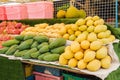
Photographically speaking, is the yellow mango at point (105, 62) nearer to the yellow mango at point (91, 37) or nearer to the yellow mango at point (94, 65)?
the yellow mango at point (94, 65)

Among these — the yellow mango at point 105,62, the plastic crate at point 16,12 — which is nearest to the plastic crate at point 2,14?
the plastic crate at point 16,12

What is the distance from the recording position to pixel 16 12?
13.6 feet

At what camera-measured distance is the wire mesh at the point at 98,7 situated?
4.22m

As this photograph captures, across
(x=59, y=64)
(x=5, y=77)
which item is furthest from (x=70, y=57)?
(x=5, y=77)

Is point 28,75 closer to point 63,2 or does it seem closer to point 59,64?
point 59,64

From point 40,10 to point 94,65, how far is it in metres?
2.08

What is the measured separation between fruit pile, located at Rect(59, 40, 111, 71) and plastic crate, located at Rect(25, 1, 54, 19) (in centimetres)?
171

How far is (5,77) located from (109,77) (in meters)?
1.52

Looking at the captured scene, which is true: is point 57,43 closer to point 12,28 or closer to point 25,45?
point 25,45

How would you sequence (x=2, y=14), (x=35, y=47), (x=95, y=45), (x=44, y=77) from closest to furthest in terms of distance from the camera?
(x=95, y=45) < (x=35, y=47) < (x=44, y=77) < (x=2, y=14)

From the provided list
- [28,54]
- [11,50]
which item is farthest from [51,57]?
[11,50]

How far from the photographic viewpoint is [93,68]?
1.92 m

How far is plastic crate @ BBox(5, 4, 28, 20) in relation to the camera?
4059 mm

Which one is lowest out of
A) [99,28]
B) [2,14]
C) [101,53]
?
[101,53]
